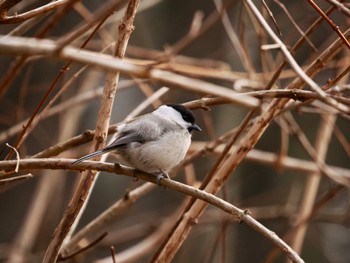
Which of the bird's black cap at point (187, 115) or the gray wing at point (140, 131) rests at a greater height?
the bird's black cap at point (187, 115)

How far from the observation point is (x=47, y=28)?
4.10 ft

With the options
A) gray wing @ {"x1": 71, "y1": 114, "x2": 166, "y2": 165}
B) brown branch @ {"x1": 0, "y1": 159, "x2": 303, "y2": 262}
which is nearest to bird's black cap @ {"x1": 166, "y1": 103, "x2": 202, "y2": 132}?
gray wing @ {"x1": 71, "y1": 114, "x2": 166, "y2": 165}

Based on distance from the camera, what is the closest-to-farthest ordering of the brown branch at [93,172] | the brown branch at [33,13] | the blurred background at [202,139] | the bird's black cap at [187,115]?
1. the brown branch at [33,13]
2. the brown branch at [93,172]
3. the bird's black cap at [187,115]
4. the blurred background at [202,139]

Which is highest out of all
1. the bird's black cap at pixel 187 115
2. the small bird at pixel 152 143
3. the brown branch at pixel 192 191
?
the bird's black cap at pixel 187 115

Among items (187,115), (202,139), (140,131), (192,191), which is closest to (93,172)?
(192,191)

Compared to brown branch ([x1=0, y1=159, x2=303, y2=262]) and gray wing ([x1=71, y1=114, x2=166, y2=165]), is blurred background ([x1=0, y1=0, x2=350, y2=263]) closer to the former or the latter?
gray wing ([x1=71, y1=114, x2=166, y2=165])

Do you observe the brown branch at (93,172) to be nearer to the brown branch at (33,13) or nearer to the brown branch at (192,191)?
the brown branch at (192,191)

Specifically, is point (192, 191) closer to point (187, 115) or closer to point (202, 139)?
point (187, 115)

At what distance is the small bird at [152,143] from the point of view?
250 centimetres

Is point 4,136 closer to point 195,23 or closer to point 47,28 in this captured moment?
point 195,23

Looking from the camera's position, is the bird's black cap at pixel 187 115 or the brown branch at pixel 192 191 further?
the bird's black cap at pixel 187 115

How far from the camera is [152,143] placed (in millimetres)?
2598

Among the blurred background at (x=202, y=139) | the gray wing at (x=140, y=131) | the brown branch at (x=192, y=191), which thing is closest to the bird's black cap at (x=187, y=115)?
the gray wing at (x=140, y=131)

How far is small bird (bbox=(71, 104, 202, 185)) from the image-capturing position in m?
2.50
